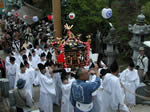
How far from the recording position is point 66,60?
7188 millimetres

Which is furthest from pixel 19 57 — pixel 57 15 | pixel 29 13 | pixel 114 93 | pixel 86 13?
pixel 29 13

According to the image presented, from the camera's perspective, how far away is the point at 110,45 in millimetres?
11602

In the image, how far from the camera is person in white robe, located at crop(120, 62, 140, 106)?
6.78 meters

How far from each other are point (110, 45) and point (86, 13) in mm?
2323

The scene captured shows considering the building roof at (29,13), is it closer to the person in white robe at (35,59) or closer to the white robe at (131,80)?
the person in white robe at (35,59)

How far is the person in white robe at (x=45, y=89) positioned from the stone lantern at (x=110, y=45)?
5326 millimetres

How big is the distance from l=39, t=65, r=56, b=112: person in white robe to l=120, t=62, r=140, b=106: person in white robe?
7.01 ft

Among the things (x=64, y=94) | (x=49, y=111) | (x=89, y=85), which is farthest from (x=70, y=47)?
(x=89, y=85)

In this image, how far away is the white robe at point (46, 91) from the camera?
653 cm

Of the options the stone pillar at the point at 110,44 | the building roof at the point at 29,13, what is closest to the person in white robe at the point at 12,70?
the stone pillar at the point at 110,44

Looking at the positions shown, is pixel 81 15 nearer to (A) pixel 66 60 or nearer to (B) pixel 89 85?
(A) pixel 66 60

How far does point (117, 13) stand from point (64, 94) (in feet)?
23.3

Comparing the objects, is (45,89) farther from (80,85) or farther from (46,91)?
(80,85)

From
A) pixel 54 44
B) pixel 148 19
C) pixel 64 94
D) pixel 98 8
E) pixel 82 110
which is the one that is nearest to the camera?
pixel 82 110
